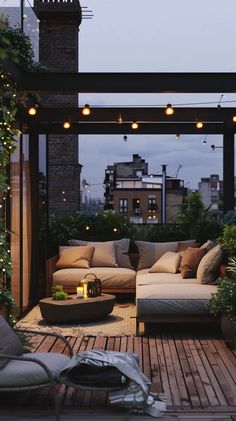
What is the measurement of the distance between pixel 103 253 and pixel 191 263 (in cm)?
205

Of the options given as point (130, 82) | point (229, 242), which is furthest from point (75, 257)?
point (130, 82)

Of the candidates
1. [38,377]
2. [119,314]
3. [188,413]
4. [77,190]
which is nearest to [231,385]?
[188,413]

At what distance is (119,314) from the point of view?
29.0 feet

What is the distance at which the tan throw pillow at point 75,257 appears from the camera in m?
9.95

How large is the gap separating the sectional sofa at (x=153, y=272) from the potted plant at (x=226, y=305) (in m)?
0.39

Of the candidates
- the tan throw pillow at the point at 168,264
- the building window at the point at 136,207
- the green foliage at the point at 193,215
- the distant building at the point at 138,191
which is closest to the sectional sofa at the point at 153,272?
the tan throw pillow at the point at 168,264

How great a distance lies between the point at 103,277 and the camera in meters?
9.59

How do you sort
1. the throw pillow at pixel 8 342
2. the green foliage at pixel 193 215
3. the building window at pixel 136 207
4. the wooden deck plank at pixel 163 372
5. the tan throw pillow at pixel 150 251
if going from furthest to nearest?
the building window at pixel 136 207 < the green foliage at pixel 193 215 < the tan throw pillow at pixel 150 251 < the wooden deck plank at pixel 163 372 < the throw pillow at pixel 8 342

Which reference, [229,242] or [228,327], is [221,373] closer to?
[228,327]

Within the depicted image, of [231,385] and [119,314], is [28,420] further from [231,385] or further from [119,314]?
[119,314]

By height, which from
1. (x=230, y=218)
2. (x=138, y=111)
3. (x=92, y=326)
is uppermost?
(x=138, y=111)

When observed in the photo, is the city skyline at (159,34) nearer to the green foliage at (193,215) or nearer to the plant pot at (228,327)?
the green foliage at (193,215)

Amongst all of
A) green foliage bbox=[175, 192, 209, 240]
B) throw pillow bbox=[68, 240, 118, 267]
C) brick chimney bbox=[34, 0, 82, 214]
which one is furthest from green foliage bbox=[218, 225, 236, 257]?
brick chimney bbox=[34, 0, 82, 214]

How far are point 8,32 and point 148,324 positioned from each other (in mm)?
3766
